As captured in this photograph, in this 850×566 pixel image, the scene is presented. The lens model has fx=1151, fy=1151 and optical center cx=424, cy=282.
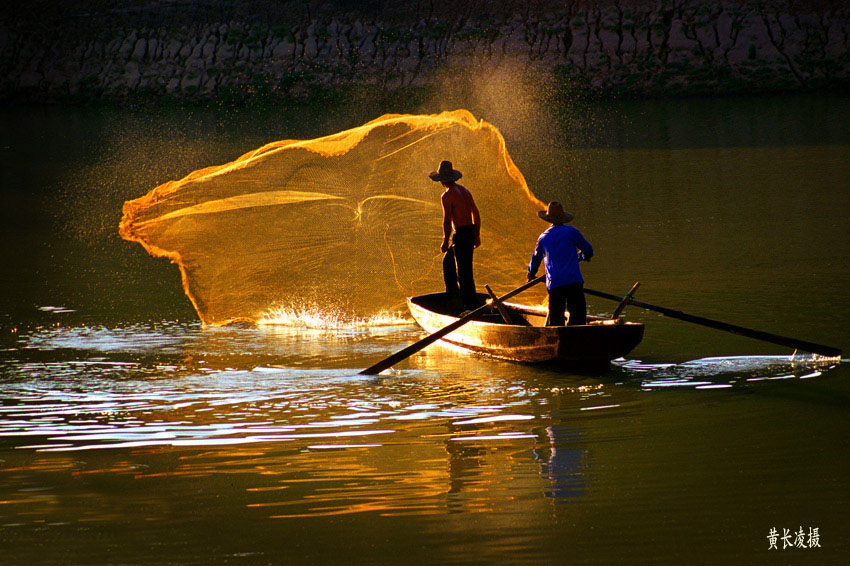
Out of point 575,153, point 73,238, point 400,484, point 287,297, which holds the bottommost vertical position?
point 400,484

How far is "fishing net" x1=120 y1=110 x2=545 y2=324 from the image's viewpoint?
546 inches

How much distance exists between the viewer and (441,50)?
57375mm

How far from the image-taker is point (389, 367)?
11.7 m

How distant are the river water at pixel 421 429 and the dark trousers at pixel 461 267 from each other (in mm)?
733

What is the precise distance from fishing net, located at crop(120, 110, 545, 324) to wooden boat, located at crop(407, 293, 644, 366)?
6.15 feet

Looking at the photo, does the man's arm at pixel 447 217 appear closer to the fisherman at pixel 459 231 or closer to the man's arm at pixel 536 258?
the fisherman at pixel 459 231

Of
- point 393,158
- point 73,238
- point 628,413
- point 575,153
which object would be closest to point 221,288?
point 393,158

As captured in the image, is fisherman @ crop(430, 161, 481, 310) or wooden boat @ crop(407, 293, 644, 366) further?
fisherman @ crop(430, 161, 481, 310)

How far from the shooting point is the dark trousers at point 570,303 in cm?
1158

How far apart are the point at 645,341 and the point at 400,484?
5713 mm

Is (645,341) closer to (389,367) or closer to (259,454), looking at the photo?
(389,367)
